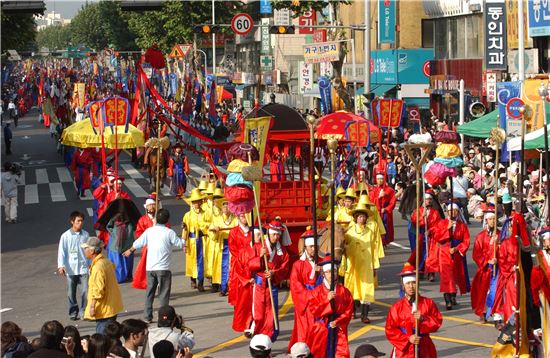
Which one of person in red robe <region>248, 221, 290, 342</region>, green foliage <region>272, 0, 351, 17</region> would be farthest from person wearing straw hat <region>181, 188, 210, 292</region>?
green foliage <region>272, 0, 351, 17</region>

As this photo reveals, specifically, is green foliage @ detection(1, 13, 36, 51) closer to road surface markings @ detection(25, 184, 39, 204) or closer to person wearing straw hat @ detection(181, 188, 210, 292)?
road surface markings @ detection(25, 184, 39, 204)

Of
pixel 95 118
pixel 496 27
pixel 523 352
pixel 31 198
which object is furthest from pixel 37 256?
pixel 496 27

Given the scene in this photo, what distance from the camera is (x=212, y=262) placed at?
18500 millimetres

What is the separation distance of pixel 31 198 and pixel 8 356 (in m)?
24.0

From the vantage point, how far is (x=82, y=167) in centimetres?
3216

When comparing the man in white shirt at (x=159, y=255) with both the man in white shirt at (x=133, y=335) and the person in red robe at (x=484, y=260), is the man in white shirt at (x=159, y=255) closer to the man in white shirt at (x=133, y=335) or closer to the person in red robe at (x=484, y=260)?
the person in red robe at (x=484, y=260)

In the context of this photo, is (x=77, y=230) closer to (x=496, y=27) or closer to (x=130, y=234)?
(x=130, y=234)

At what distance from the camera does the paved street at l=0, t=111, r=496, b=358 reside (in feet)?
49.4

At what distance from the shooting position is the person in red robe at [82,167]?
31.7 meters

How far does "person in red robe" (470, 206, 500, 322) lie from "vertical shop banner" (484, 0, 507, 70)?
21779 millimetres

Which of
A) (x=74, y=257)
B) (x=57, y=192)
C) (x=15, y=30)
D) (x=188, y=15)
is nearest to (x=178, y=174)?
(x=57, y=192)

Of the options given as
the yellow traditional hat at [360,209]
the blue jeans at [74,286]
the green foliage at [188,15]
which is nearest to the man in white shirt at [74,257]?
the blue jeans at [74,286]

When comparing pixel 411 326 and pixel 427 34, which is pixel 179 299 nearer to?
pixel 411 326

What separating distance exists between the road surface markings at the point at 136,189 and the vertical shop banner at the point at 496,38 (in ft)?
34.6
